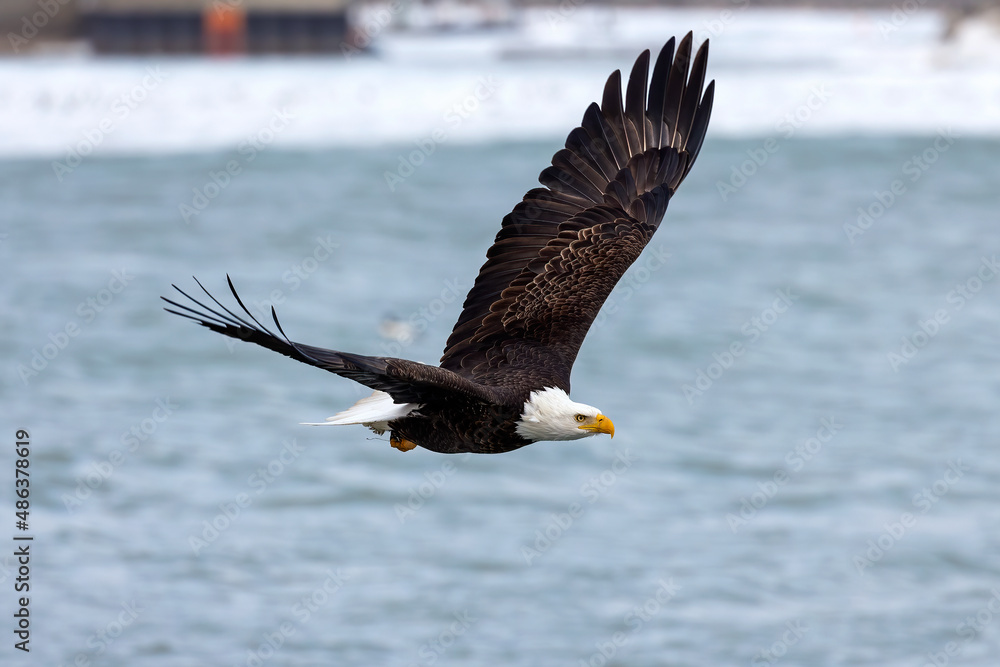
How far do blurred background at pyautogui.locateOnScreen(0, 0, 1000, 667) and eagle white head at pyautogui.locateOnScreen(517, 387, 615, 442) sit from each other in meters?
7.60

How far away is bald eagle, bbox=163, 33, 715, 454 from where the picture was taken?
6637mm

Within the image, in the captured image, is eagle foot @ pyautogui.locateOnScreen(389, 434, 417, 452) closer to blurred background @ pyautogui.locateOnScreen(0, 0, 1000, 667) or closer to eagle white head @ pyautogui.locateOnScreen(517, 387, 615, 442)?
eagle white head @ pyautogui.locateOnScreen(517, 387, 615, 442)

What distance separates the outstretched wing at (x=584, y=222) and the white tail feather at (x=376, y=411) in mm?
594

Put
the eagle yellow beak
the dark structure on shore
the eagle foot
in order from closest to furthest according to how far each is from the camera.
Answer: the eagle yellow beak, the eagle foot, the dark structure on shore

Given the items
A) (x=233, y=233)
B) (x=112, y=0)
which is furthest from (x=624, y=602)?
(x=112, y=0)

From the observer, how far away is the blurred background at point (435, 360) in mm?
→ 14703

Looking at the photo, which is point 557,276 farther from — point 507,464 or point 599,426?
point 507,464

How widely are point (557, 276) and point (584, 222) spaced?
455 mm

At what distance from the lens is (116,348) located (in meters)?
23.9

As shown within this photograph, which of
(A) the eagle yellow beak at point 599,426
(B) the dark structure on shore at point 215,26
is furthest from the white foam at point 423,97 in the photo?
(A) the eagle yellow beak at point 599,426

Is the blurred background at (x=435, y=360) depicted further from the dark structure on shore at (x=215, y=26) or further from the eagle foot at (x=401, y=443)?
the eagle foot at (x=401, y=443)

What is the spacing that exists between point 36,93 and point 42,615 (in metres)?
31.6

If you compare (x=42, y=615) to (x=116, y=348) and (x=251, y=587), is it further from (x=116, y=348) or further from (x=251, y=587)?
(x=116, y=348)

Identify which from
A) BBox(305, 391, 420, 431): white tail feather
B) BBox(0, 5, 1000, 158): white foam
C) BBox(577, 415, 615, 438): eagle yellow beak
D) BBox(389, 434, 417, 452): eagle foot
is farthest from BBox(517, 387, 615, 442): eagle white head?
BBox(0, 5, 1000, 158): white foam
